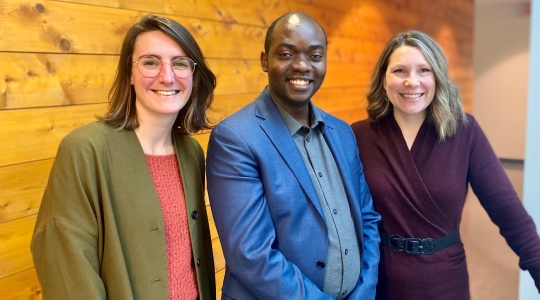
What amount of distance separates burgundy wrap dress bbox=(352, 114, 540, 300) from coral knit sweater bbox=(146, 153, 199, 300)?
27.4 inches

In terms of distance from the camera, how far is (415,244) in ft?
5.26

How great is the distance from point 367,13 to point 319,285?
3.49 metres

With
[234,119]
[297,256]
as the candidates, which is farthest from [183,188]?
[297,256]

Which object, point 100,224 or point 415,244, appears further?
point 415,244

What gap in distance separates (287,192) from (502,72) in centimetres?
743

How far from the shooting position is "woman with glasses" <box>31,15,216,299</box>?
3.81ft

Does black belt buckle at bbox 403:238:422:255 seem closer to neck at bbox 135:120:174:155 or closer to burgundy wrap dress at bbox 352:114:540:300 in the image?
burgundy wrap dress at bbox 352:114:540:300

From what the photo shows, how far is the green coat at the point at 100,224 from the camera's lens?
1156 millimetres

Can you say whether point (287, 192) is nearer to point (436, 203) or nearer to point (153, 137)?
point (153, 137)

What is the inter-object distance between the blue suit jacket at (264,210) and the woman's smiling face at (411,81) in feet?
1.73

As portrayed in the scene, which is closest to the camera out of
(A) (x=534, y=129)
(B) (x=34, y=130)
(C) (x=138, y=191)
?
(C) (x=138, y=191)

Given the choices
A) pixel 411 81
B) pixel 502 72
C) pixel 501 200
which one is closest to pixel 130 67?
pixel 411 81

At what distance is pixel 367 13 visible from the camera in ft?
14.2

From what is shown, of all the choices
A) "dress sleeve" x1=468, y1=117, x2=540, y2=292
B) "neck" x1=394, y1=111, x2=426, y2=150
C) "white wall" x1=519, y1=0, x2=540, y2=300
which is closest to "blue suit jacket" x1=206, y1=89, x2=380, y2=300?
"neck" x1=394, y1=111, x2=426, y2=150
